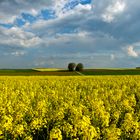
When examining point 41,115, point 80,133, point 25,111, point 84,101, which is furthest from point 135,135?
point 84,101

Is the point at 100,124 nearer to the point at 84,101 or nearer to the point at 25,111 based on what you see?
the point at 25,111

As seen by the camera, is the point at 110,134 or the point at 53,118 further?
the point at 53,118

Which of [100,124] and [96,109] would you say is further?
[96,109]

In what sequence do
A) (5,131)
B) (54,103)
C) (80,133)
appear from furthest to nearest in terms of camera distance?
(54,103) < (5,131) < (80,133)

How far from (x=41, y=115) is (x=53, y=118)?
51 cm

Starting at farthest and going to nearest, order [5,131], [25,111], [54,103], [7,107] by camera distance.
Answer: [54,103] < [7,107] < [25,111] < [5,131]

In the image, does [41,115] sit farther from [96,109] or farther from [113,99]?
[113,99]

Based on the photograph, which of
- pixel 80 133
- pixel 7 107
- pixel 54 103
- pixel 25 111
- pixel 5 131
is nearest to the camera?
pixel 80 133

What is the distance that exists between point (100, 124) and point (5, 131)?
3.16 meters

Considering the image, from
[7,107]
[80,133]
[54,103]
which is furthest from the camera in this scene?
[54,103]

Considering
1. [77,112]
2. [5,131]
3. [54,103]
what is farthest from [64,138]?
[54,103]

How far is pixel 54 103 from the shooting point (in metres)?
16.1

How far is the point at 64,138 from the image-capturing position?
9.95 meters

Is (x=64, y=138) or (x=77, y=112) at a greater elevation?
(x=77, y=112)
